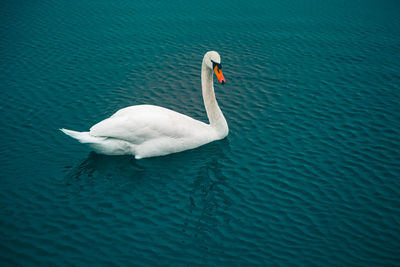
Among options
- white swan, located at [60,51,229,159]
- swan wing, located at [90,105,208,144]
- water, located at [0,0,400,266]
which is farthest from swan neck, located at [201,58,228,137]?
swan wing, located at [90,105,208,144]

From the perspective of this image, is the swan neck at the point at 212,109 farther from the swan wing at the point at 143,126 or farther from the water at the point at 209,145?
the swan wing at the point at 143,126

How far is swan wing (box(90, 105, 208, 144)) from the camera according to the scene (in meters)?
14.1

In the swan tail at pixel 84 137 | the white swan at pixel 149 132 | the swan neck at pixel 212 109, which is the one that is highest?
the swan neck at pixel 212 109

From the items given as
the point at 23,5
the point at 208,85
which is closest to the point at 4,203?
the point at 208,85

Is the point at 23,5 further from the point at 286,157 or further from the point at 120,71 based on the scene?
the point at 286,157

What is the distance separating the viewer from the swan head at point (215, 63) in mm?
15303

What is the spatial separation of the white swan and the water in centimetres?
45

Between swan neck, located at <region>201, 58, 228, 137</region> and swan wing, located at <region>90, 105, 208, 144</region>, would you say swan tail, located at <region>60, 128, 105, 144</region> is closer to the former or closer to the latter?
swan wing, located at <region>90, 105, 208, 144</region>

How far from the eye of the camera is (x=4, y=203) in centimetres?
1243

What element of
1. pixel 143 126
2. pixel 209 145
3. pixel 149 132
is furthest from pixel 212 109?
pixel 143 126

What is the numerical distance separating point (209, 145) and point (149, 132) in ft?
8.33

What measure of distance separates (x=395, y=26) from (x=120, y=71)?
17056mm

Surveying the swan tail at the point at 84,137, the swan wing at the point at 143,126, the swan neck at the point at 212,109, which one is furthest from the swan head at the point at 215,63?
the swan tail at the point at 84,137

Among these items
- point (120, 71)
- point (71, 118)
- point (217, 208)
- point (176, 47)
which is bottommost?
point (217, 208)
